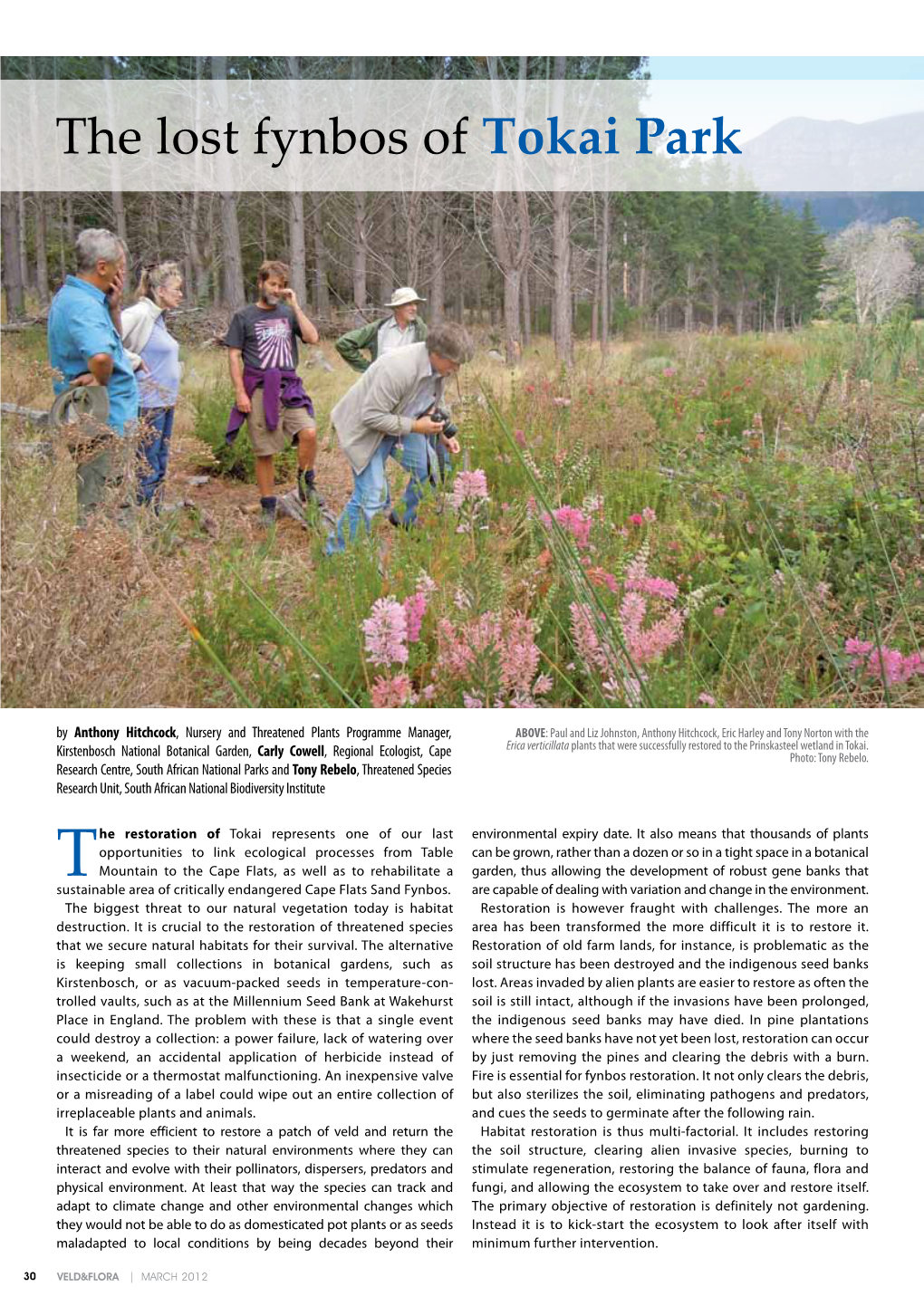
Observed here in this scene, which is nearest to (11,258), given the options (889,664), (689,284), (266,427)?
(266,427)

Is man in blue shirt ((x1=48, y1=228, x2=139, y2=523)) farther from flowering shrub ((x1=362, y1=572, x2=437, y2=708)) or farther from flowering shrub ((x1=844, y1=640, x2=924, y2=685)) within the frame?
flowering shrub ((x1=844, y1=640, x2=924, y2=685))

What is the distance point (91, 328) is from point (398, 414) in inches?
53.4

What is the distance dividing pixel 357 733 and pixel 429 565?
931 millimetres

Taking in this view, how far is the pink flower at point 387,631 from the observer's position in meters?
2.35

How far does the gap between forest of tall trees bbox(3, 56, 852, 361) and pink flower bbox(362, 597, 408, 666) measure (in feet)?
12.6

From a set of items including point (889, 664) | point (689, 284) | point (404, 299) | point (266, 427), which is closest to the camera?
point (889, 664)

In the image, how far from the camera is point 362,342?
5.64 m

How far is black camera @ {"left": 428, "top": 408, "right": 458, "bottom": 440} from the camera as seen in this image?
464cm

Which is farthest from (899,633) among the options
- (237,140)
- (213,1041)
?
(237,140)

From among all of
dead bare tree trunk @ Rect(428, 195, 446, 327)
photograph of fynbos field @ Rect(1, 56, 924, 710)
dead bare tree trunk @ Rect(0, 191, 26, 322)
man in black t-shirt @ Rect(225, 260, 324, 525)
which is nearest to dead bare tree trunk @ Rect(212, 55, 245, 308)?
A: dead bare tree trunk @ Rect(428, 195, 446, 327)

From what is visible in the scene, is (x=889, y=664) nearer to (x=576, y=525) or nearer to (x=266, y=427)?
(x=576, y=525)

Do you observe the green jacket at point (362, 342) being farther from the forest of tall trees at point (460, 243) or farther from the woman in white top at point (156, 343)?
the woman in white top at point (156, 343)

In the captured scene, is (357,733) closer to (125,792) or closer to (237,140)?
(125,792)

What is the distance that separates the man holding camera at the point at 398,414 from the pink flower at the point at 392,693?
184 cm
